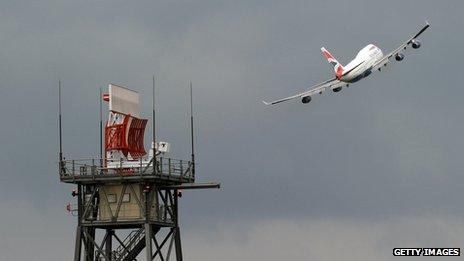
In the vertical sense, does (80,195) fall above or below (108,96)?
below

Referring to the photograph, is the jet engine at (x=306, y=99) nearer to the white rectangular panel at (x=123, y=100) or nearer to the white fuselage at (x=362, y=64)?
the white fuselage at (x=362, y=64)

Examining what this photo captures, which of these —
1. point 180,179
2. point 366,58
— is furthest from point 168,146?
point 366,58

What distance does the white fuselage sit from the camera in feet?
479

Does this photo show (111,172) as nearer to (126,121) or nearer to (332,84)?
(126,121)

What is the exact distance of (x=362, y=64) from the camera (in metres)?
149

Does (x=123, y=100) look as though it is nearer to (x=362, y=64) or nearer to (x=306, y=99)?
(x=306, y=99)

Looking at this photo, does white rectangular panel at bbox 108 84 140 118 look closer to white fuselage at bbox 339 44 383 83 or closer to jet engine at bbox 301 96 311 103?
jet engine at bbox 301 96 311 103

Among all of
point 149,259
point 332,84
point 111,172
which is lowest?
point 149,259

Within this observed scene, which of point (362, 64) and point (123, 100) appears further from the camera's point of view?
point (362, 64)

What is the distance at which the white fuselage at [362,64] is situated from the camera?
14612 cm

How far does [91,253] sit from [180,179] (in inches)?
443

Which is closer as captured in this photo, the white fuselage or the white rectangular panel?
the white rectangular panel

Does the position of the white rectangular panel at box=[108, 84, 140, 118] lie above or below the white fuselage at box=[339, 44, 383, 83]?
below

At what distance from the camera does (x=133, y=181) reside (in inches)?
5207
